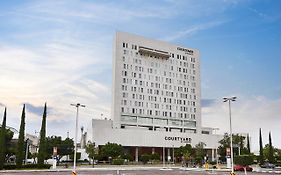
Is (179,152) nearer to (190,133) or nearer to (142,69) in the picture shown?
(190,133)

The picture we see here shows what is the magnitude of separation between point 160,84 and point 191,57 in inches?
848

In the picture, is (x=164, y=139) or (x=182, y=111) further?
(x=182, y=111)

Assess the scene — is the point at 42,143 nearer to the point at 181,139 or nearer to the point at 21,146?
the point at 21,146

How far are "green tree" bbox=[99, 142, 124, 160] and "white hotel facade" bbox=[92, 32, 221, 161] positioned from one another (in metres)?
10.4

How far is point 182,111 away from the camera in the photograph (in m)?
142

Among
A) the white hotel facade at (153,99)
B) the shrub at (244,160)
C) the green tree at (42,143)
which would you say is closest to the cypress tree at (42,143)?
the green tree at (42,143)

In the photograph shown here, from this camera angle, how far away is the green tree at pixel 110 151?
10981 centimetres

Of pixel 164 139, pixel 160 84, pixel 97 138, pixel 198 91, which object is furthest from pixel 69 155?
pixel 198 91

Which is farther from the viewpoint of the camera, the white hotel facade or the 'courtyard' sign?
the 'courtyard' sign

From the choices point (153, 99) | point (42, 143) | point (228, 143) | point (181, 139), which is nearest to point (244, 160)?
point (42, 143)

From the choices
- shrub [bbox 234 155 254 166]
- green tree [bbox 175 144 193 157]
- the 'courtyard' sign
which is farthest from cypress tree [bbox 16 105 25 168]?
the 'courtyard' sign

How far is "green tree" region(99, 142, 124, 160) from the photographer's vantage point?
110 meters

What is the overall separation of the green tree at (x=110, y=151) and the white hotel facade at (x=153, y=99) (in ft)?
34.0

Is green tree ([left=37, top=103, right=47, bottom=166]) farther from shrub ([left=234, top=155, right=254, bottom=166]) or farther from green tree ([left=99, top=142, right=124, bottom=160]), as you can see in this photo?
green tree ([left=99, top=142, right=124, bottom=160])
